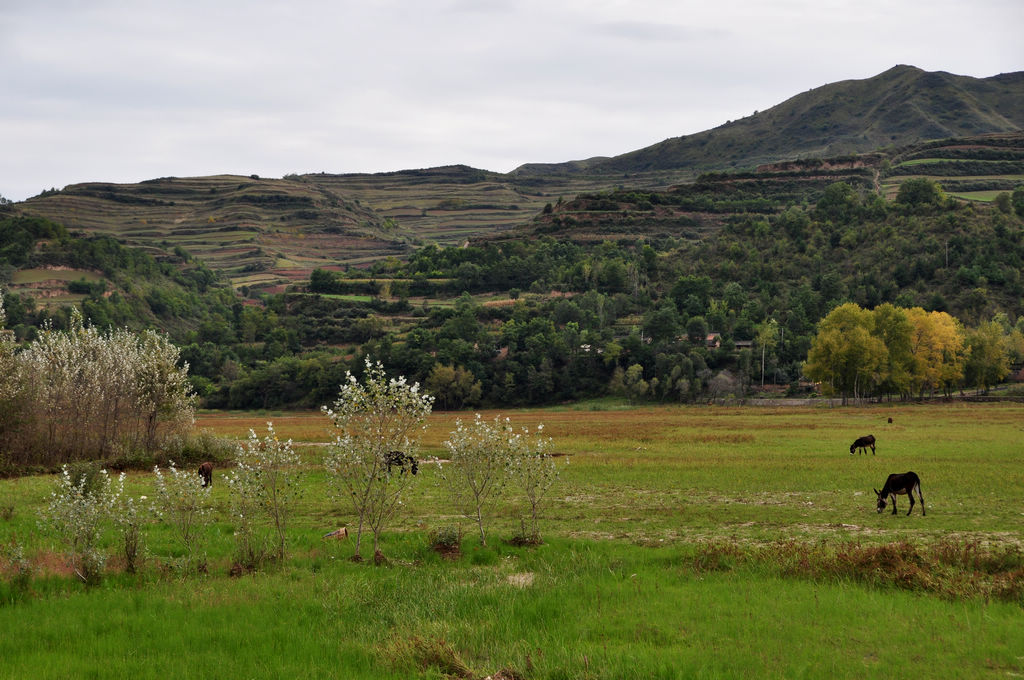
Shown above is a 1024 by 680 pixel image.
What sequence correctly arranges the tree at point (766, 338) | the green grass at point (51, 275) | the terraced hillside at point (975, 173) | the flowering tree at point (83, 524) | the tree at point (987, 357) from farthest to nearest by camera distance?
the terraced hillside at point (975, 173) < the green grass at point (51, 275) < the tree at point (766, 338) < the tree at point (987, 357) < the flowering tree at point (83, 524)

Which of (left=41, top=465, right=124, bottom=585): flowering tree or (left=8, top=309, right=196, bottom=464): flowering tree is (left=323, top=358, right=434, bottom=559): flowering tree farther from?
(left=8, top=309, right=196, bottom=464): flowering tree

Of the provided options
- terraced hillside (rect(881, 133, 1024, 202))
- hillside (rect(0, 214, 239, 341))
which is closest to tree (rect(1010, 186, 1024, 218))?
terraced hillside (rect(881, 133, 1024, 202))

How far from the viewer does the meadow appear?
10781 mm

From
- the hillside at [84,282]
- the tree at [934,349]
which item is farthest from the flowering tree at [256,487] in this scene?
the hillside at [84,282]

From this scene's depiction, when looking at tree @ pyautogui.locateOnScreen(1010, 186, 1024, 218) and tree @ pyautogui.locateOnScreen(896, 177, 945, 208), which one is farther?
tree @ pyautogui.locateOnScreen(896, 177, 945, 208)

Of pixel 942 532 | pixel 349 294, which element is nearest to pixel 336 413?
pixel 942 532

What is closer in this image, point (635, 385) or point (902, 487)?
point (902, 487)

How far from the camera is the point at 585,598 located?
14109 millimetres

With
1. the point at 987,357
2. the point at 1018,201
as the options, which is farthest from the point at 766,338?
the point at 1018,201

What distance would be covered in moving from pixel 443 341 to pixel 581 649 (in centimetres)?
11616

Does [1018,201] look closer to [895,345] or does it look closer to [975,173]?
[975,173]

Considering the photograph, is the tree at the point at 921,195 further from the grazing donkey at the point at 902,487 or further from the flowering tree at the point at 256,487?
the flowering tree at the point at 256,487

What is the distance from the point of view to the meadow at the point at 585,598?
35.4ft

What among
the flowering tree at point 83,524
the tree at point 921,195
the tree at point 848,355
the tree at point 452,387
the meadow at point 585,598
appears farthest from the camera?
the tree at point 921,195
